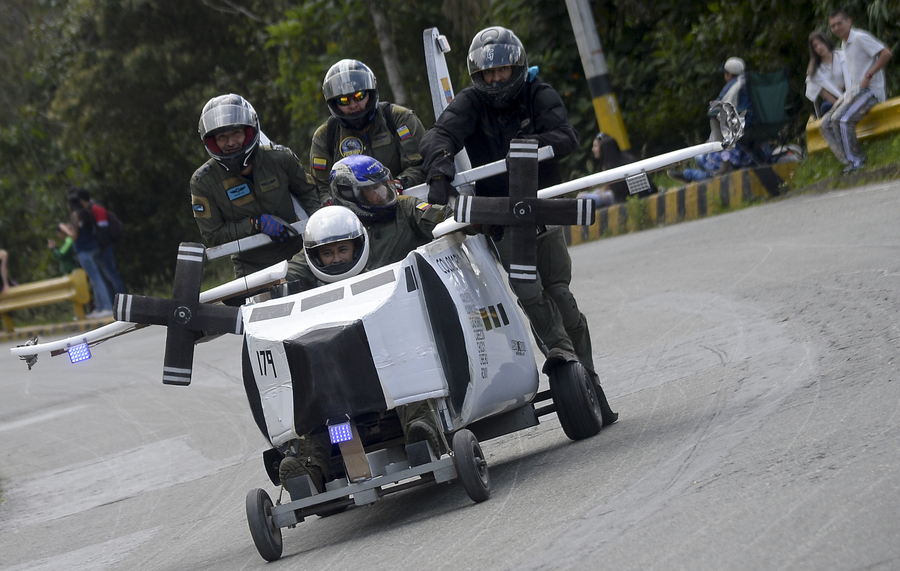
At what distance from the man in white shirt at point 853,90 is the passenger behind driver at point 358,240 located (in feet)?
28.4

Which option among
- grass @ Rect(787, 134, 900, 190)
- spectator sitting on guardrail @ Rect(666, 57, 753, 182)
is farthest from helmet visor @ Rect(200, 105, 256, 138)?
spectator sitting on guardrail @ Rect(666, 57, 753, 182)

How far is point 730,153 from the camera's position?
53.5 feet

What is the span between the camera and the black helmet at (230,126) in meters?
8.02

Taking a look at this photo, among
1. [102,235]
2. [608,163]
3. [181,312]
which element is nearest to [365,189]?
[181,312]

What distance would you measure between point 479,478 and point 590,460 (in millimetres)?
748

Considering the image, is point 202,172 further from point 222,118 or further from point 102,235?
point 102,235

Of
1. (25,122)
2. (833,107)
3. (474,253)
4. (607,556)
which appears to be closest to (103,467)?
(474,253)

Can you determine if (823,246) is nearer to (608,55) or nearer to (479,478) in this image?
(479,478)

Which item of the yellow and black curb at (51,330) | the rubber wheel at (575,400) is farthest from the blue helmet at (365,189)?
the yellow and black curb at (51,330)

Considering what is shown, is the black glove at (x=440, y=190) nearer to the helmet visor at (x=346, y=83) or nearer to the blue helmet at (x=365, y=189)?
the blue helmet at (x=365, y=189)

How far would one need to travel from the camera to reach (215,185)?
8.46 metres

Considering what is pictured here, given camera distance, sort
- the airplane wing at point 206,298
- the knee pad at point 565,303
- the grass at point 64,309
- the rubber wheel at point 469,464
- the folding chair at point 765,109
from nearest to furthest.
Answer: the rubber wheel at point 469,464 < the airplane wing at point 206,298 < the knee pad at point 565,303 < the folding chair at point 765,109 < the grass at point 64,309

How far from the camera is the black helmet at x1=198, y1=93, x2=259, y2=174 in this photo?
8016mm

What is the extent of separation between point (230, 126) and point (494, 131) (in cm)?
181
